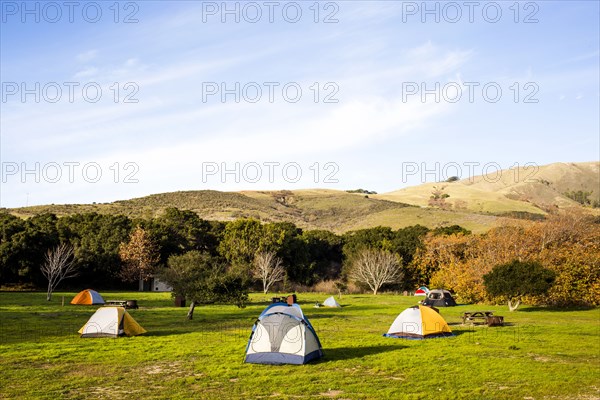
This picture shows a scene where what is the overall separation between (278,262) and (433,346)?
43.5m

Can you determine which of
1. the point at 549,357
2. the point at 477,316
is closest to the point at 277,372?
the point at 549,357

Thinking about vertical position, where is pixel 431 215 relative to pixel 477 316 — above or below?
above

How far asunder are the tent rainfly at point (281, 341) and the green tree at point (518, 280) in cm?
2493

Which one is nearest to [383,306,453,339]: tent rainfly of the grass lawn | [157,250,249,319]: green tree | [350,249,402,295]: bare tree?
the grass lawn

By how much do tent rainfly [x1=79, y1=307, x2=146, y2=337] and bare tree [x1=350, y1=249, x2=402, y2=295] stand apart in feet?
138

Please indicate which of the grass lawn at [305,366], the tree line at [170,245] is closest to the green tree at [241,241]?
the tree line at [170,245]

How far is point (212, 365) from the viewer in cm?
1884

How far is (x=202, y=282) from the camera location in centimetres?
3247

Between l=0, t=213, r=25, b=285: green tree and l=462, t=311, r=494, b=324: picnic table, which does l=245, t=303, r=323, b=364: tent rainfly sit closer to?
l=462, t=311, r=494, b=324: picnic table

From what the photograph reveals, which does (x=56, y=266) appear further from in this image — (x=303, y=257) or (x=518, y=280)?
(x=518, y=280)

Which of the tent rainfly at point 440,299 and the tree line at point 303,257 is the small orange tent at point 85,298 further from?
the tent rainfly at point 440,299

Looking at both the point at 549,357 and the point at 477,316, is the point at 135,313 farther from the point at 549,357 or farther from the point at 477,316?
the point at 549,357

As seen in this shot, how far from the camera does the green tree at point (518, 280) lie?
39906mm

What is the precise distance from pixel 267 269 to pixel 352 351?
4312cm
